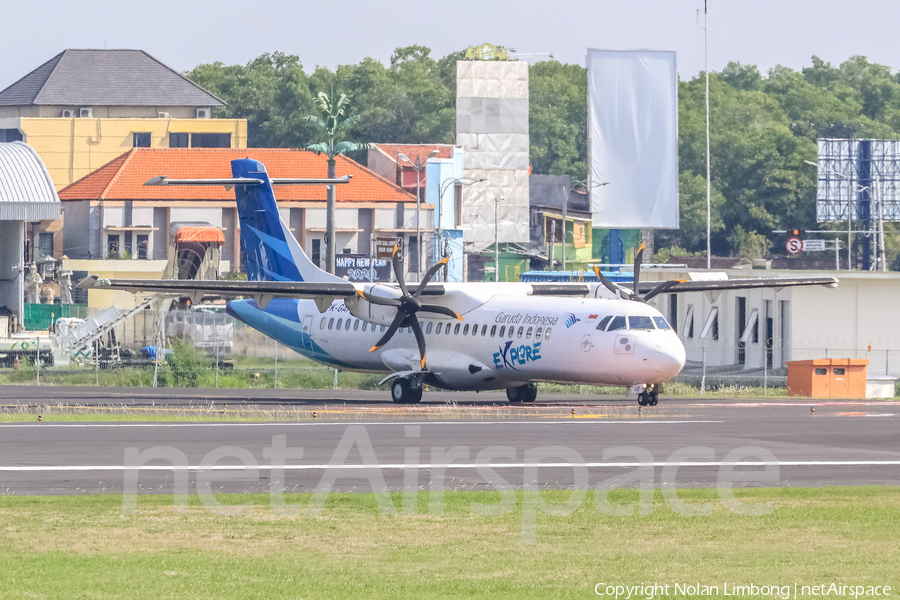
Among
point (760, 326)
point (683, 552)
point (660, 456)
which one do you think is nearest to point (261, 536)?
point (683, 552)

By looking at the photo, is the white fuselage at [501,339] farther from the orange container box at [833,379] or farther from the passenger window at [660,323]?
the orange container box at [833,379]

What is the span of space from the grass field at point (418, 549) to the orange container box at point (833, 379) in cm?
2345

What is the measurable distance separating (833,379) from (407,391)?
13828mm

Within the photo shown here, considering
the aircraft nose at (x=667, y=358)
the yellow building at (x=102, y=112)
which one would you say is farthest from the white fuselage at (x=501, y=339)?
the yellow building at (x=102, y=112)

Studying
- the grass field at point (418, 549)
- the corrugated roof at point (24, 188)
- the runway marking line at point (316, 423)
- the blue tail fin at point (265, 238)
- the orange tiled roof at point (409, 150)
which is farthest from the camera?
the orange tiled roof at point (409, 150)

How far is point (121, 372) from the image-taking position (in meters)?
44.2

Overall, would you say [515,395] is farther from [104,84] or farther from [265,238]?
[104,84]

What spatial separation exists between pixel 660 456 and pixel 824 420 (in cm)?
885

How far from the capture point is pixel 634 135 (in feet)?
330

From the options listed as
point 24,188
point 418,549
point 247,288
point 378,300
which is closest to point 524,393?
point 378,300

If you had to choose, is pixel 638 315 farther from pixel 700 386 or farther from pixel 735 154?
pixel 735 154

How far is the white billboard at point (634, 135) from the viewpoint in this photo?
326 ft

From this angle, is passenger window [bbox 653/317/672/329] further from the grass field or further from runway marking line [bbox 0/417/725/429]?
the grass field

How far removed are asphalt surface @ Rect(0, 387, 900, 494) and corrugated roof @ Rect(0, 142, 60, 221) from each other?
125 feet
